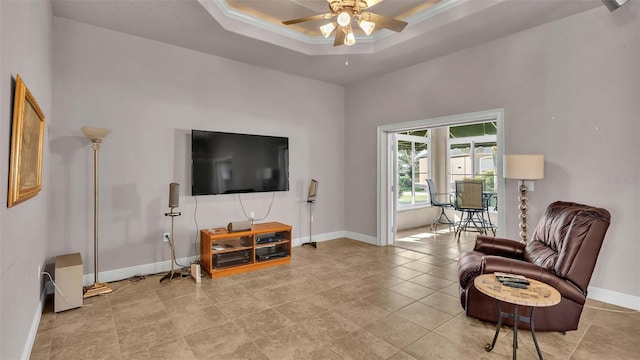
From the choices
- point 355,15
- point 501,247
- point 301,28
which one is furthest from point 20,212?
point 501,247

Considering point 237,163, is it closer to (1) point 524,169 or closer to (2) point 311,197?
(2) point 311,197

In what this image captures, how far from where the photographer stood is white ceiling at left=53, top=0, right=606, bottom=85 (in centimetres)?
316

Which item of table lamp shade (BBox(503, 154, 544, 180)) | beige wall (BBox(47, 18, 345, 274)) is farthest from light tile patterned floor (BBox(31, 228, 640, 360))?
table lamp shade (BBox(503, 154, 544, 180))

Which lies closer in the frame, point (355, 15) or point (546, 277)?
point (546, 277)

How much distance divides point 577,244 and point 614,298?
138cm

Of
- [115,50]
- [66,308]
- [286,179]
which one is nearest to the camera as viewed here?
[66,308]

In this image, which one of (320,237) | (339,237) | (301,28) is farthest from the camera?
(339,237)

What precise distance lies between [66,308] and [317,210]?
3.61 metres

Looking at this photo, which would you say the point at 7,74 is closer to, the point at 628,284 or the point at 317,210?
the point at 317,210

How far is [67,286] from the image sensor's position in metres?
2.89

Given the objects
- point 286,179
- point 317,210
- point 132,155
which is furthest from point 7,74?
point 317,210

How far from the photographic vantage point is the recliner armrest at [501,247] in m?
3.11

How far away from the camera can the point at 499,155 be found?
3.92 metres

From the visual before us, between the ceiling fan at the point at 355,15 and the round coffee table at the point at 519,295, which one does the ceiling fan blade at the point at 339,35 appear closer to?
the ceiling fan at the point at 355,15
